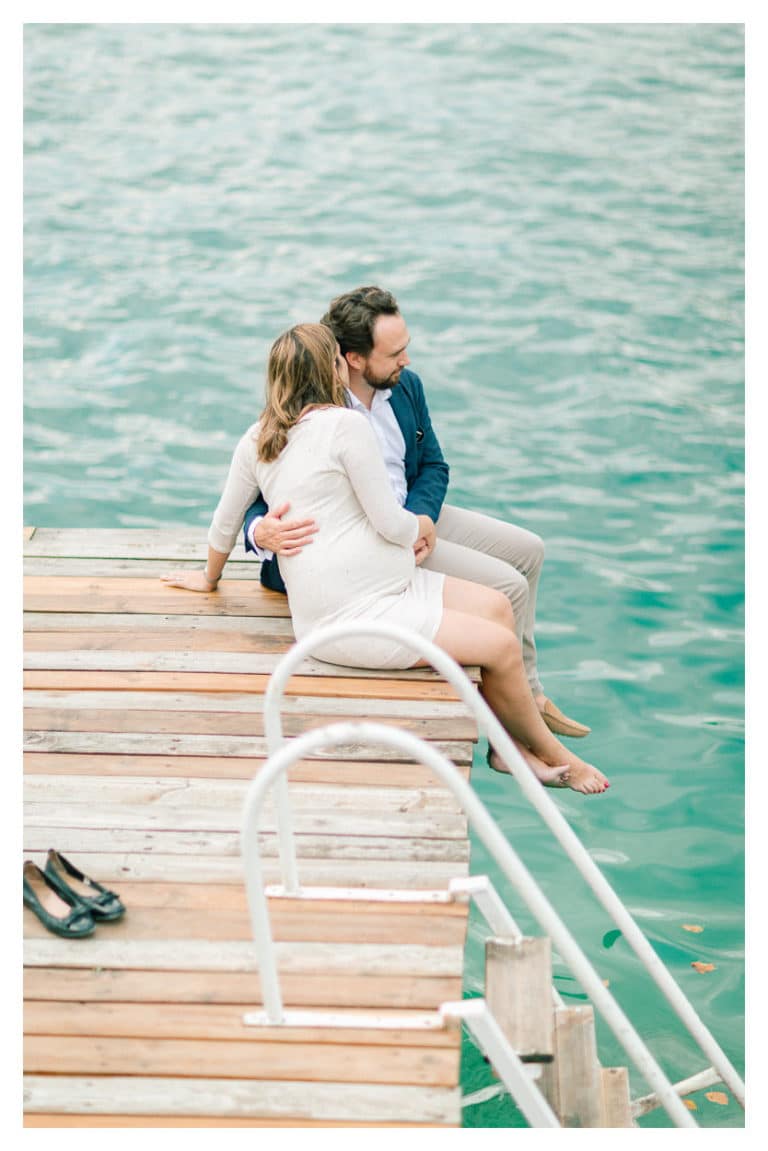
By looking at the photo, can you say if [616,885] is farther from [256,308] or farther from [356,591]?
[256,308]

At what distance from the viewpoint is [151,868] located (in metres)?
3.14

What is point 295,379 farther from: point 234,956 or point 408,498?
point 234,956

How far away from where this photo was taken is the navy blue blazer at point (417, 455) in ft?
14.2

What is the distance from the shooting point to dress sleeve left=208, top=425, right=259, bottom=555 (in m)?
3.96

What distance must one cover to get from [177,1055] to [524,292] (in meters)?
7.95

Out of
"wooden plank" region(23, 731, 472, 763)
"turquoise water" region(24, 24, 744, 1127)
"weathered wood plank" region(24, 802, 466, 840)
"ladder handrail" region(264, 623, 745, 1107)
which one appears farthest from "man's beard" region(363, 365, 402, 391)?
"turquoise water" region(24, 24, 744, 1127)

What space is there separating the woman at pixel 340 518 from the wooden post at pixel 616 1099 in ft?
3.59

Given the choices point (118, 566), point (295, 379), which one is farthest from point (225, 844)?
point (118, 566)

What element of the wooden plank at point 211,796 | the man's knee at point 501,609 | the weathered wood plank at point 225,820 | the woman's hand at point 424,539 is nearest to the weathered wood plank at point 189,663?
the man's knee at point 501,609

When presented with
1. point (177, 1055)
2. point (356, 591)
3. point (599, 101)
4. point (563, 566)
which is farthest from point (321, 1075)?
point (599, 101)

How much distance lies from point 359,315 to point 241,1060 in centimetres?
225

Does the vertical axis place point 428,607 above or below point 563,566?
above

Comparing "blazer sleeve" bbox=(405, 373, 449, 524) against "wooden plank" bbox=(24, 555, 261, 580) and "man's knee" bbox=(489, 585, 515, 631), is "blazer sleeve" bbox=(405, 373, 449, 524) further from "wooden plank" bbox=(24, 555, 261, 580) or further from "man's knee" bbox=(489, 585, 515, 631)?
"wooden plank" bbox=(24, 555, 261, 580)

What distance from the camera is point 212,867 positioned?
3.14m
